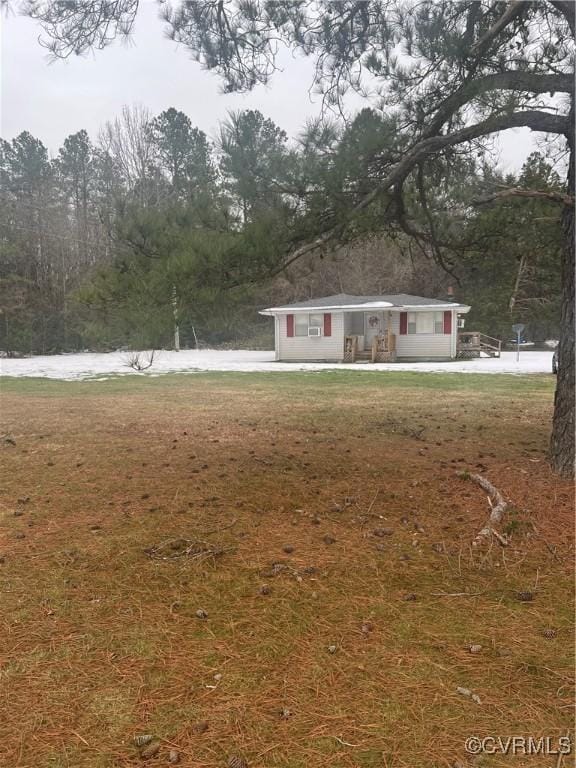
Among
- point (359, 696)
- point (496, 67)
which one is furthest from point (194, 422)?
point (359, 696)

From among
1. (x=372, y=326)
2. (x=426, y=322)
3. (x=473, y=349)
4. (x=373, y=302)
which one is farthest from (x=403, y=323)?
(x=473, y=349)

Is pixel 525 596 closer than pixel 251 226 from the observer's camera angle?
Yes

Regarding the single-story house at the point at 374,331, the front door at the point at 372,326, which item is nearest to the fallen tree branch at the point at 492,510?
the single-story house at the point at 374,331

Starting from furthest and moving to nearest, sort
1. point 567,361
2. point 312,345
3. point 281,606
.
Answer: point 312,345 → point 567,361 → point 281,606

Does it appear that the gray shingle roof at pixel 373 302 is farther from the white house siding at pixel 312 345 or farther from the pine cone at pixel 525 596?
the pine cone at pixel 525 596

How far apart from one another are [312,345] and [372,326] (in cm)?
295

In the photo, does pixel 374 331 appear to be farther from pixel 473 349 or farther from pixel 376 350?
pixel 473 349

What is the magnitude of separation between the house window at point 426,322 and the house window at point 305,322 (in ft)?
12.3

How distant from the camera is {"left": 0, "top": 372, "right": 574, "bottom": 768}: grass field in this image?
1599 mm

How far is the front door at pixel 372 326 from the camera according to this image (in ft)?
72.3

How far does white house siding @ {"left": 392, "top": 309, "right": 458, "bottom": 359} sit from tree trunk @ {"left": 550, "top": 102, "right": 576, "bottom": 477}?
56.1ft

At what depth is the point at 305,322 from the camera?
853 inches

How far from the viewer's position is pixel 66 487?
4293mm

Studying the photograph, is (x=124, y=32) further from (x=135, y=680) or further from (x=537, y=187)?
(x=135, y=680)
